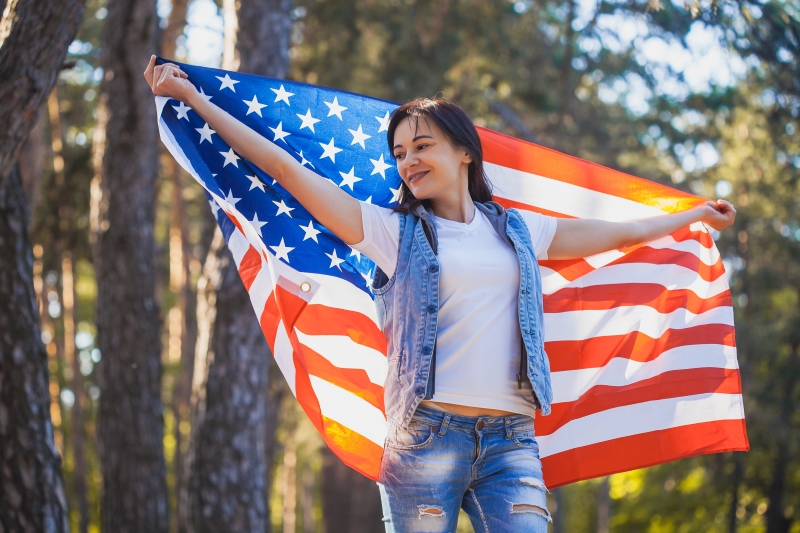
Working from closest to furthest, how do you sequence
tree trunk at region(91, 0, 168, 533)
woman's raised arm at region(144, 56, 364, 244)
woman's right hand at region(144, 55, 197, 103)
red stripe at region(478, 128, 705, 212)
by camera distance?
woman's raised arm at region(144, 56, 364, 244) → woman's right hand at region(144, 55, 197, 103) → red stripe at region(478, 128, 705, 212) → tree trunk at region(91, 0, 168, 533)

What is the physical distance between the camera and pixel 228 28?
22.0 ft

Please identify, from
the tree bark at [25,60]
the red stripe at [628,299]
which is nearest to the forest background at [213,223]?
the tree bark at [25,60]

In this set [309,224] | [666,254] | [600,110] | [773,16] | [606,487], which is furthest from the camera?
[606,487]

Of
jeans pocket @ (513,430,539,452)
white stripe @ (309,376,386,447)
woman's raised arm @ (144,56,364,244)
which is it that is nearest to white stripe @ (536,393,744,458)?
white stripe @ (309,376,386,447)

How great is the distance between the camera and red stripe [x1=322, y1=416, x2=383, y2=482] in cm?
378

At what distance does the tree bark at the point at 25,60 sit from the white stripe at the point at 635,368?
2901 millimetres

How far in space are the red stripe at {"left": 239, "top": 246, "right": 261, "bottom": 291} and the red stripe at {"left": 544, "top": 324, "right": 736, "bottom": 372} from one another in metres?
1.50

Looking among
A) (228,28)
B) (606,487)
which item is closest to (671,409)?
(228,28)

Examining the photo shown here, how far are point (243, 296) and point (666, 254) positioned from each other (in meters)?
3.21

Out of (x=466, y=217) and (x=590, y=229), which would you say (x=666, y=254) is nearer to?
(x=590, y=229)

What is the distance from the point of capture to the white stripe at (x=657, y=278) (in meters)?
4.35

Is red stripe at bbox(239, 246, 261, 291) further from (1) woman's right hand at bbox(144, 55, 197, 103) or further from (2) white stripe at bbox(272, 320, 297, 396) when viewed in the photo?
(1) woman's right hand at bbox(144, 55, 197, 103)

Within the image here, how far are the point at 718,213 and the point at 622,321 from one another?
2.39ft

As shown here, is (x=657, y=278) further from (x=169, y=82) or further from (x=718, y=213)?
(x=169, y=82)
